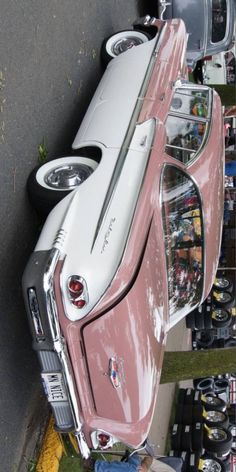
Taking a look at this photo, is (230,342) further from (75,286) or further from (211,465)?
(75,286)

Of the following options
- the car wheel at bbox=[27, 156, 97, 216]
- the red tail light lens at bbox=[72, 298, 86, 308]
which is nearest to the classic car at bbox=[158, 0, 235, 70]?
the car wheel at bbox=[27, 156, 97, 216]

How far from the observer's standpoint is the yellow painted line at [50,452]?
226 inches

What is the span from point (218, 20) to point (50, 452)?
6616 mm

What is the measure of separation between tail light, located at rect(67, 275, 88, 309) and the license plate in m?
0.59

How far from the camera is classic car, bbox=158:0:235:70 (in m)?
8.84

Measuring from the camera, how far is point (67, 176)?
516 centimetres

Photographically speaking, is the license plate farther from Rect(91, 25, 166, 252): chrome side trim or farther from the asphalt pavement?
Rect(91, 25, 166, 252): chrome side trim

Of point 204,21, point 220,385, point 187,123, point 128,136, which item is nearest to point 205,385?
point 220,385

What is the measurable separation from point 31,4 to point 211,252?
9.06ft

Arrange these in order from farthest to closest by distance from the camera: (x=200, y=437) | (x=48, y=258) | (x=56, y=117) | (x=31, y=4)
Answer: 1. (x=200, y=437)
2. (x=56, y=117)
3. (x=31, y=4)
4. (x=48, y=258)

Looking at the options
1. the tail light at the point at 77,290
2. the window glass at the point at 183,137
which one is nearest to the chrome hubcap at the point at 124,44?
the window glass at the point at 183,137

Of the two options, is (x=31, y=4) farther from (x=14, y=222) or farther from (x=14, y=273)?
(x=14, y=273)

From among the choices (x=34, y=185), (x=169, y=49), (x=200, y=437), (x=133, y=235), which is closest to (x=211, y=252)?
(x=133, y=235)

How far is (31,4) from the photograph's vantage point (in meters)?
5.46
